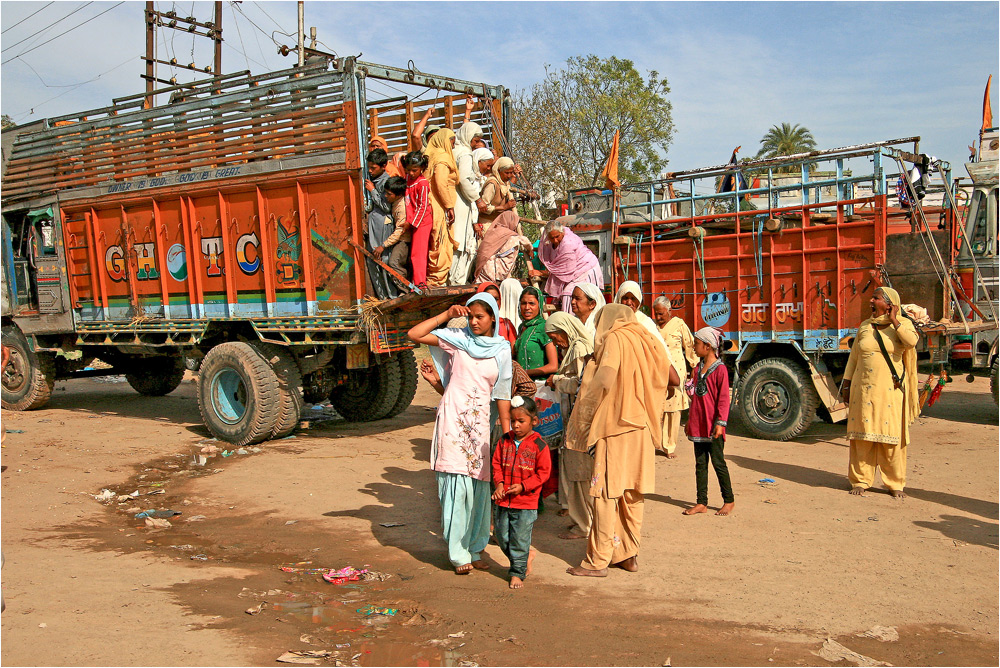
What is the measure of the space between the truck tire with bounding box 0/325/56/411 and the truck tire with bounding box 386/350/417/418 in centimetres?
491

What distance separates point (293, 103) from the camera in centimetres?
788

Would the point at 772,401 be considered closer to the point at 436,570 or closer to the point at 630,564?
the point at 630,564

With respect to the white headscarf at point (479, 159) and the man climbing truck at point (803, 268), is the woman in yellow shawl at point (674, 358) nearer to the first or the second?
the man climbing truck at point (803, 268)

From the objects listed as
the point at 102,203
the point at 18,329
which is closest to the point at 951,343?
the point at 102,203

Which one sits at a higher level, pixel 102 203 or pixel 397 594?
pixel 102 203

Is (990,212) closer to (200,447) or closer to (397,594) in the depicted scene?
(397,594)

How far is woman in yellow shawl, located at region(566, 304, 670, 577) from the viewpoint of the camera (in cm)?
451

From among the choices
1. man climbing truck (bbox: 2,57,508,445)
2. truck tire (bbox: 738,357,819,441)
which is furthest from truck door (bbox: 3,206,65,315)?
truck tire (bbox: 738,357,819,441)

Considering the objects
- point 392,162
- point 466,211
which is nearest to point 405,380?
point 466,211

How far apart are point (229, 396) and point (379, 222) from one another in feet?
9.56

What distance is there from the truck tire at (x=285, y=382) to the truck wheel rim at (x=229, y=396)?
0.46m

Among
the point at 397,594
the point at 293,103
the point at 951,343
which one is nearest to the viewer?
the point at 397,594

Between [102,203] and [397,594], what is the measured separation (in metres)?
Result: 7.25

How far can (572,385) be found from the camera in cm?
520
